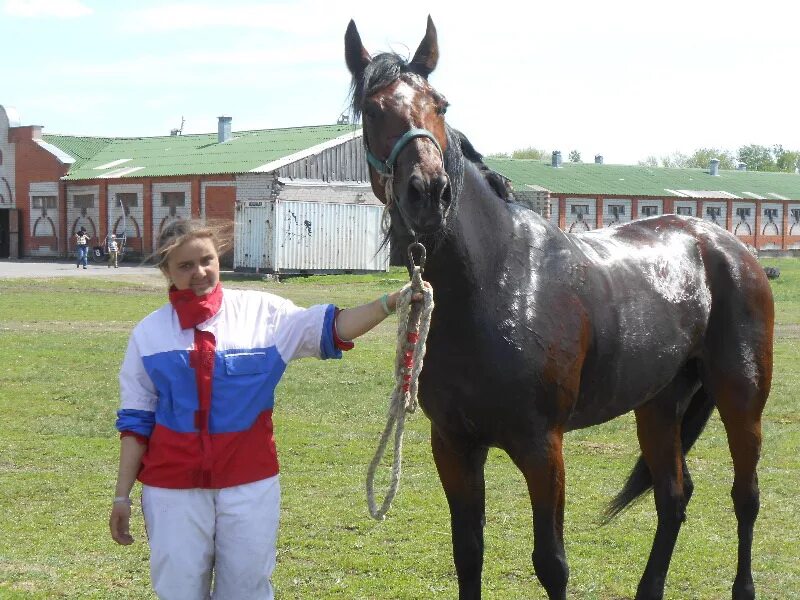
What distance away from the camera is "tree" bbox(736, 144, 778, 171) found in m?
108

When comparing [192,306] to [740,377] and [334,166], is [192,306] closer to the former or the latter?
[740,377]

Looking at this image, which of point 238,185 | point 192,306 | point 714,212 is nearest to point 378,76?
point 192,306

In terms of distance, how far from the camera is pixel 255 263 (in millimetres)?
34031

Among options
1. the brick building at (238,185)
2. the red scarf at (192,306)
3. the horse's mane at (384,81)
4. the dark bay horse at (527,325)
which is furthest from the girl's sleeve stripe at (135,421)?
the brick building at (238,185)

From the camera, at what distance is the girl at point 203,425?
3498 mm

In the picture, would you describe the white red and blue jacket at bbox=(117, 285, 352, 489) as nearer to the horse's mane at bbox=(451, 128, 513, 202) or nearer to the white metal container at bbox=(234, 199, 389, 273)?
the horse's mane at bbox=(451, 128, 513, 202)

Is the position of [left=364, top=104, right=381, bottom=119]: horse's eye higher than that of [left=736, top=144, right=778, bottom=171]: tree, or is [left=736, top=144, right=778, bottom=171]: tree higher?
[left=736, top=144, right=778, bottom=171]: tree

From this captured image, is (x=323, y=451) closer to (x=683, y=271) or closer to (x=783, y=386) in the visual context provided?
(x=683, y=271)

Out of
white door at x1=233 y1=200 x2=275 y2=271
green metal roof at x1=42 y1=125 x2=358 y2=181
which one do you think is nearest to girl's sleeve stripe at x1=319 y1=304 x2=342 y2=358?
white door at x1=233 y1=200 x2=275 y2=271

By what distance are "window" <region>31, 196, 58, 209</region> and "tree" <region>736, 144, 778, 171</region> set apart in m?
82.7

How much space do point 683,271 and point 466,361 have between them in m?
1.88

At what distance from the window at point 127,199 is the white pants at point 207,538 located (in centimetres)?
3829

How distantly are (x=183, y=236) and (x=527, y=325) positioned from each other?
1.44 metres

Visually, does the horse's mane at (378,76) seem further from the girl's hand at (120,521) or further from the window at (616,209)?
the window at (616,209)
